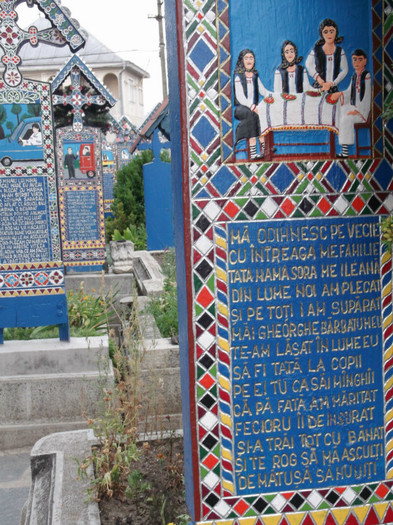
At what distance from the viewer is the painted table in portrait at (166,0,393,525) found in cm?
262

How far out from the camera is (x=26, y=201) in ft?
20.4

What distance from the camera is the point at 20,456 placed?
5.75 metres

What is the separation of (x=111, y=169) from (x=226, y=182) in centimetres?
2083

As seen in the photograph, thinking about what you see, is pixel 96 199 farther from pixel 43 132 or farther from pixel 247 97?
pixel 247 97

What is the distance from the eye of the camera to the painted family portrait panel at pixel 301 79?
2619 millimetres

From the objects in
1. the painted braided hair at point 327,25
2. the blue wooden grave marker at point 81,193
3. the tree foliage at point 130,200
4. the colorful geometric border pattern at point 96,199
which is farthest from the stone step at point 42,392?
the tree foliage at point 130,200

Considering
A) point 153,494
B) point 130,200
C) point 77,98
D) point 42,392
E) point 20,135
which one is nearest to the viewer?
point 153,494

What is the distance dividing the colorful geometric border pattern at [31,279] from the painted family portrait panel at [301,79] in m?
4.01

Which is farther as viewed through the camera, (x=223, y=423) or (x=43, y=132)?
(x=43, y=132)

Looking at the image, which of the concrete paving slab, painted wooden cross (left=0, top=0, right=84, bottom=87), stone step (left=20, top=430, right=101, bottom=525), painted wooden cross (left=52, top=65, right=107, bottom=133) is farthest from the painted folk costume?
painted wooden cross (left=52, top=65, right=107, bottom=133)

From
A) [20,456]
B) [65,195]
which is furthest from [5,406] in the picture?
[65,195]

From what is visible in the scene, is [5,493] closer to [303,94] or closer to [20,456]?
[20,456]

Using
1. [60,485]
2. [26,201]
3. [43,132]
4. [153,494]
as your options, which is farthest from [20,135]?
[153,494]

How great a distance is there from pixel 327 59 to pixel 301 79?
139 mm
